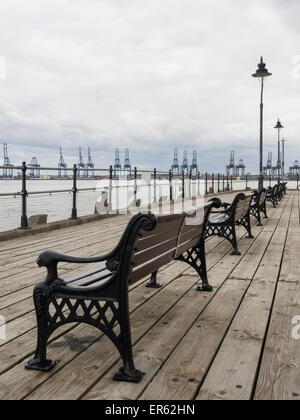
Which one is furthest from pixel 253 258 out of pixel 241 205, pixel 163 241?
pixel 163 241

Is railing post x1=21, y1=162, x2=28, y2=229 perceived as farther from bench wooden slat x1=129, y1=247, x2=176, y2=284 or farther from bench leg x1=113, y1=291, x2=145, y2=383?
bench leg x1=113, y1=291, x2=145, y2=383

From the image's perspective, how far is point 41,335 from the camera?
8.36 ft

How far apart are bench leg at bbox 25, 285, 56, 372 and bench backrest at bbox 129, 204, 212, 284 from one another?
53cm

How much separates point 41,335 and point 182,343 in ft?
3.01

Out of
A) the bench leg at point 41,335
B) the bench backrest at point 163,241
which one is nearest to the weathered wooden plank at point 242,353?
the bench backrest at point 163,241

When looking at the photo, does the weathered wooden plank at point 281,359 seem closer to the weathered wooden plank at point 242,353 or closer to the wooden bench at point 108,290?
the weathered wooden plank at point 242,353

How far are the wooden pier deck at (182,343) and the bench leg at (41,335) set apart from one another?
0.19 feet

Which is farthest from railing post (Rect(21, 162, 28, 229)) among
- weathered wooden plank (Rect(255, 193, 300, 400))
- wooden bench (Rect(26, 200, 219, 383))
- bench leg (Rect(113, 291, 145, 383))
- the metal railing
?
bench leg (Rect(113, 291, 145, 383))

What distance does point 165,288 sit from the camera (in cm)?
429

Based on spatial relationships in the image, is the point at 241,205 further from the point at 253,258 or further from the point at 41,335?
the point at 41,335

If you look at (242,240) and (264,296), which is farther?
(242,240)
